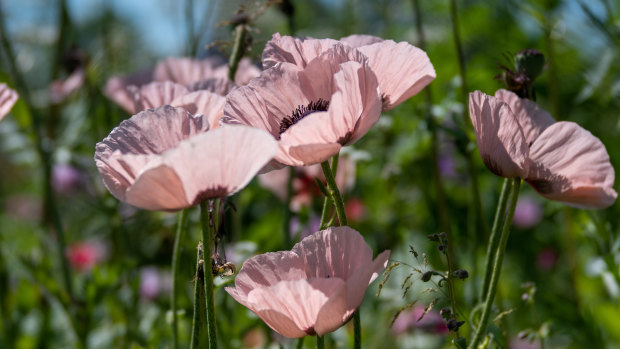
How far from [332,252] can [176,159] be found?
0.42 feet

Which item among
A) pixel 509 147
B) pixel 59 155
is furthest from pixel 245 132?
pixel 59 155

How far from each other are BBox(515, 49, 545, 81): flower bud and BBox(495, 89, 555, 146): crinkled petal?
0.02 m

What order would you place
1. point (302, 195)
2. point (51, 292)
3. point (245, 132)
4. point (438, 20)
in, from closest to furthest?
point (245, 132), point (51, 292), point (302, 195), point (438, 20)

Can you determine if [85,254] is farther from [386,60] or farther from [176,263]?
[386,60]

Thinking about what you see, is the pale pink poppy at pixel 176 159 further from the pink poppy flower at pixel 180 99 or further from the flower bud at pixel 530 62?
the flower bud at pixel 530 62

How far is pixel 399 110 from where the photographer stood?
1364 millimetres

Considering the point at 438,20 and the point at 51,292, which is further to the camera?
the point at 438,20

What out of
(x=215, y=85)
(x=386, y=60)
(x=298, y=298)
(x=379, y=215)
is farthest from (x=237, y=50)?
(x=379, y=215)

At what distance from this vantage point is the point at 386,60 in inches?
20.8

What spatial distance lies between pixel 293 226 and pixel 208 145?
0.95m

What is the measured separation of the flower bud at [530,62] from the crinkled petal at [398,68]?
0.08m

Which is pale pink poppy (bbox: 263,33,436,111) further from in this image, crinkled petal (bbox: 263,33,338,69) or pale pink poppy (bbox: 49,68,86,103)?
pale pink poppy (bbox: 49,68,86,103)

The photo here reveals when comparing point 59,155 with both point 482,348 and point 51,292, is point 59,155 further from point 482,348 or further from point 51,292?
point 482,348

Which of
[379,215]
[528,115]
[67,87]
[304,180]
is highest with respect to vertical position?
[528,115]
